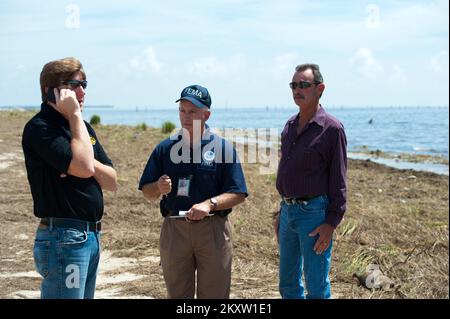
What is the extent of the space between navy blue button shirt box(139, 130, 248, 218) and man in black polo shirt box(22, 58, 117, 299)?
68 centimetres

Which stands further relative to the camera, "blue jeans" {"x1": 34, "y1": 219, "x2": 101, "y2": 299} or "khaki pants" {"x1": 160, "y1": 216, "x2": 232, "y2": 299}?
"khaki pants" {"x1": 160, "y1": 216, "x2": 232, "y2": 299}

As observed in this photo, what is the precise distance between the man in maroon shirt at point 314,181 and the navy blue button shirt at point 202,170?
0.51 metres

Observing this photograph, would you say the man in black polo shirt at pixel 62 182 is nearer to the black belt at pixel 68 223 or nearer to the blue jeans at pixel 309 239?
the black belt at pixel 68 223

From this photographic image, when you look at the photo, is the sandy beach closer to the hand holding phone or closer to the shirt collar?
the shirt collar

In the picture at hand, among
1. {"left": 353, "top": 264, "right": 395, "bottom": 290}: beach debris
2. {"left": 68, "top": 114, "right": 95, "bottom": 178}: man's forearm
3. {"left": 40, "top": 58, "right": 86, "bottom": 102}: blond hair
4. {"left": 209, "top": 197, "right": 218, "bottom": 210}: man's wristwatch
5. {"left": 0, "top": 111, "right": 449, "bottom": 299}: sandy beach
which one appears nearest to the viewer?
{"left": 68, "top": 114, "right": 95, "bottom": 178}: man's forearm

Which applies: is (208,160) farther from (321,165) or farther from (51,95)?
(51,95)

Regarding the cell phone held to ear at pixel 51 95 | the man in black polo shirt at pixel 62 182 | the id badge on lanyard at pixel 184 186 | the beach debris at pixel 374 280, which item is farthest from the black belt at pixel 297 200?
the beach debris at pixel 374 280

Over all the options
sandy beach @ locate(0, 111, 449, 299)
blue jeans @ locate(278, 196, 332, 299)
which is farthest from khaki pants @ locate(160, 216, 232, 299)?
sandy beach @ locate(0, 111, 449, 299)

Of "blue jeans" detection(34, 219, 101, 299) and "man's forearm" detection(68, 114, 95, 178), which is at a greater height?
"man's forearm" detection(68, 114, 95, 178)

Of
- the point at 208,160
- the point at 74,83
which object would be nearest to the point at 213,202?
the point at 208,160

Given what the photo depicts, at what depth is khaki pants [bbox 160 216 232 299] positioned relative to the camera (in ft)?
11.8

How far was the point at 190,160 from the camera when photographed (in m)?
3.60
